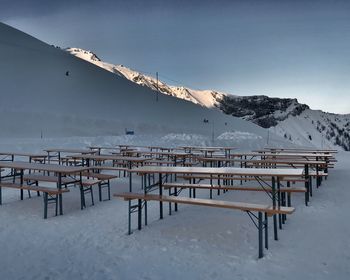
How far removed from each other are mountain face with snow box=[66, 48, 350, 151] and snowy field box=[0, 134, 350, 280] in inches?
2537

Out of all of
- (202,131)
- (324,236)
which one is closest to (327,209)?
(324,236)

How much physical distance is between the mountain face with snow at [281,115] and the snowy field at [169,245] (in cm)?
6445

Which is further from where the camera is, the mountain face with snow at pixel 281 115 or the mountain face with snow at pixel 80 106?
the mountain face with snow at pixel 281 115

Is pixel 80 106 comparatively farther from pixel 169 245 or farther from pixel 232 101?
pixel 232 101

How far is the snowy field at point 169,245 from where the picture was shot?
9.53 ft

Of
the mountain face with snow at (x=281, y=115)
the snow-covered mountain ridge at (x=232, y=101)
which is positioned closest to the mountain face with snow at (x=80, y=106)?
the mountain face with snow at (x=281, y=115)

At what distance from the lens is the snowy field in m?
2.91

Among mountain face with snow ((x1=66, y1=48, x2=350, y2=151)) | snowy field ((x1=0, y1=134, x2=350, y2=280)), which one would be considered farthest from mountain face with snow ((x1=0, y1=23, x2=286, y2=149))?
mountain face with snow ((x1=66, y1=48, x2=350, y2=151))

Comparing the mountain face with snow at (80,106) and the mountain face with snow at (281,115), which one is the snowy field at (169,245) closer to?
the mountain face with snow at (80,106)

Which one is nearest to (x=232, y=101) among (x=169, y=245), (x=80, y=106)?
(x=80, y=106)

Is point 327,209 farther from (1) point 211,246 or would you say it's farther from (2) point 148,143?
(2) point 148,143

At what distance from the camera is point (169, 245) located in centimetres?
357

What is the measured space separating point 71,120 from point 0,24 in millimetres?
11904

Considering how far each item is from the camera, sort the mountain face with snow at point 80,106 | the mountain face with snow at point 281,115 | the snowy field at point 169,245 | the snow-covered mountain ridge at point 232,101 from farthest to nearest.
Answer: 1. the snow-covered mountain ridge at point 232,101
2. the mountain face with snow at point 281,115
3. the mountain face with snow at point 80,106
4. the snowy field at point 169,245
